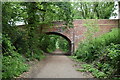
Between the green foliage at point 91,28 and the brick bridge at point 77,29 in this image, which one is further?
the brick bridge at point 77,29

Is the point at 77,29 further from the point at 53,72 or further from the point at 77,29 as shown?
the point at 53,72

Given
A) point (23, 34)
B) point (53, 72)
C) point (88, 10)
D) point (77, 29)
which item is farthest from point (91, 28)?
point (88, 10)

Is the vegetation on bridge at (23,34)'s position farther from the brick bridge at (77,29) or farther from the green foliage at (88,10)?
the green foliage at (88,10)

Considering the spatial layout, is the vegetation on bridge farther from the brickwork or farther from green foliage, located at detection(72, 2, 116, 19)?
green foliage, located at detection(72, 2, 116, 19)

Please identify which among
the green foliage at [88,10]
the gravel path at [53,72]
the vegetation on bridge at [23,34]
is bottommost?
the gravel path at [53,72]

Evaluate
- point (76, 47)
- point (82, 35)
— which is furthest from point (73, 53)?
point (82, 35)

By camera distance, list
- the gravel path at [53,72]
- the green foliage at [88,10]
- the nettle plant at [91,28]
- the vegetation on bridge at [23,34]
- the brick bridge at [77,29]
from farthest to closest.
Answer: the green foliage at [88,10] < the brick bridge at [77,29] < the nettle plant at [91,28] < the gravel path at [53,72] < the vegetation on bridge at [23,34]

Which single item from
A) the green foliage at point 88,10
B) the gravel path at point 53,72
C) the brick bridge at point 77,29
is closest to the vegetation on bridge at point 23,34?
the gravel path at point 53,72

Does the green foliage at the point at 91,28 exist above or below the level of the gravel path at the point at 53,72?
above

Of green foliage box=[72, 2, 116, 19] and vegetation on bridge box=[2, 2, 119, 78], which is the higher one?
green foliage box=[72, 2, 116, 19]

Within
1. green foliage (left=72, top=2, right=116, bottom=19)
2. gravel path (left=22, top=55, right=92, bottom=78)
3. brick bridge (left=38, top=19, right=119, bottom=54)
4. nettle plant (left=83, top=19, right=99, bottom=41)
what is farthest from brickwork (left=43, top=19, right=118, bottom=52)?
gravel path (left=22, top=55, right=92, bottom=78)

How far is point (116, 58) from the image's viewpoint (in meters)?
5.58

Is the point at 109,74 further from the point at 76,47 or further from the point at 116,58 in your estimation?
the point at 76,47

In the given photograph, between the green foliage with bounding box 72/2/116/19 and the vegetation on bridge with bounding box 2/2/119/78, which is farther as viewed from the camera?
the green foliage with bounding box 72/2/116/19
